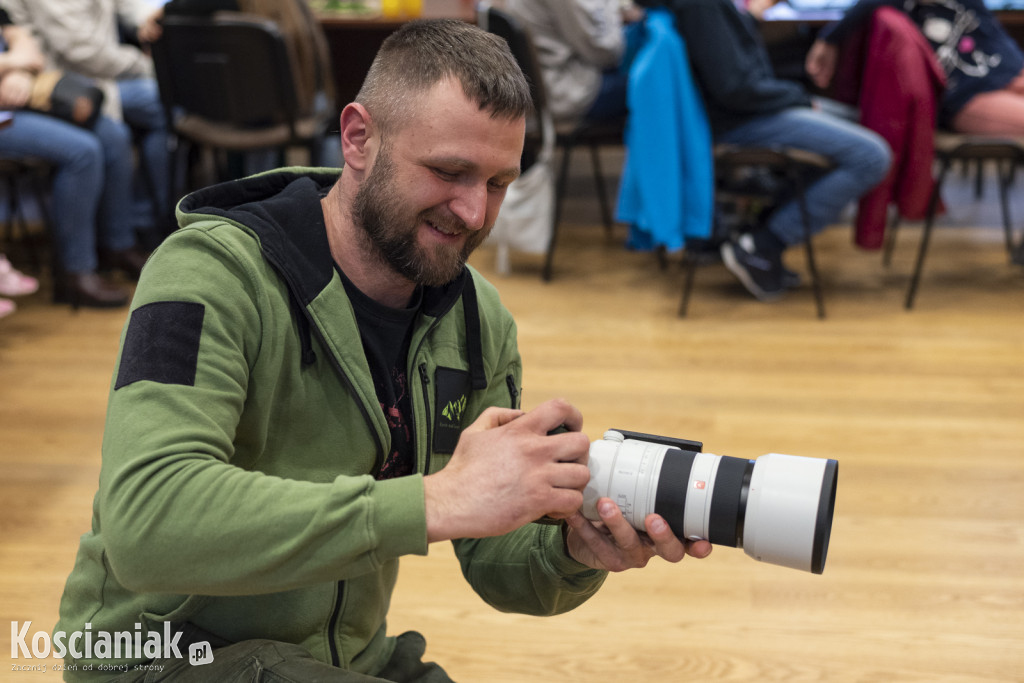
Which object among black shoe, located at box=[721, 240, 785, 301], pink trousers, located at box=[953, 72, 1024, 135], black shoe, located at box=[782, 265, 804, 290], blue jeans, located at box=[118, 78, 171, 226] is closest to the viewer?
pink trousers, located at box=[953, 72, 1024, 135]

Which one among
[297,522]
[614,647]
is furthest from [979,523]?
[297,522]

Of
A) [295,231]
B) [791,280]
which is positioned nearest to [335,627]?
[295,231]

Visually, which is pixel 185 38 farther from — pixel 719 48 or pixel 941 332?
pixel 941 332

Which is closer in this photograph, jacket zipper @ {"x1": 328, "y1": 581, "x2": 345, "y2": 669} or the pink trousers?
jacket zipper @ {"x1": 328, "y1": 581, "x2": 345, "y2": 669}

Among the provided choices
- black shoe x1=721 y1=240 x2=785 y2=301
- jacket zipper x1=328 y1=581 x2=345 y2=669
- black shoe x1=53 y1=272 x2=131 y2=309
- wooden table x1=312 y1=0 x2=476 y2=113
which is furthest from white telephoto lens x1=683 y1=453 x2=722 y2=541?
wooden table x1=312 y1=0 x2=476 y2=113

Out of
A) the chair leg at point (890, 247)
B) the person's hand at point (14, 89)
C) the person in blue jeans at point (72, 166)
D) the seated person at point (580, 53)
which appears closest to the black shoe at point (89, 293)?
the person in blue jeans at point (72, 166)

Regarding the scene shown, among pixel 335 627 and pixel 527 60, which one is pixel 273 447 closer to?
pixel 335 627

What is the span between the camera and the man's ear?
3.77ft

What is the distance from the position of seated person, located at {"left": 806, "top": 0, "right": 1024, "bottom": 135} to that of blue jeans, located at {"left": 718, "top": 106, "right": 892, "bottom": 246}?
0.29 m

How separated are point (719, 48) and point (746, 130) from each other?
0.29 m

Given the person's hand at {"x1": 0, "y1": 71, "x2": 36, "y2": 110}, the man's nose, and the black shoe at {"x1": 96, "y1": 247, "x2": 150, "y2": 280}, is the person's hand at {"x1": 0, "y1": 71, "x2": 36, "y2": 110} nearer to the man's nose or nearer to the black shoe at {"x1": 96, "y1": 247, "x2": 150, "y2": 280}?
the black shoe at {"x1": 96, "y1": 247, "x2": 150, "y2": 280}

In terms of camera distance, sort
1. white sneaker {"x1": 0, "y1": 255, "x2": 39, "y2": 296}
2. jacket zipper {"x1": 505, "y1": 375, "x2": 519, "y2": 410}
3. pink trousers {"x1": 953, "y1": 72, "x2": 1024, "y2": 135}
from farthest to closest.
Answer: pink trousers {"x1": 953, "y1": 72, "x2": 1024, "y2": 135}, white sneaker {"x1": 0, "y1": 255, "x2": 39, "y2": 296}, jacket zipper {"x1": 505, "y1": 375, "x2": 519, "y2": 410}

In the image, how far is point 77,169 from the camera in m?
3.46

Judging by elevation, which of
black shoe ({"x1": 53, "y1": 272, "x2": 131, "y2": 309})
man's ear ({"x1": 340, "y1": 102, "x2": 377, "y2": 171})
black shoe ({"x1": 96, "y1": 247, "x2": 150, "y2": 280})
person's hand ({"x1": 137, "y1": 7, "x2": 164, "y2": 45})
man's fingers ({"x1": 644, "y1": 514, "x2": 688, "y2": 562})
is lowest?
black shoe ({"x1": 96, "y1": 247, "x2": 150, "y2": 280})
